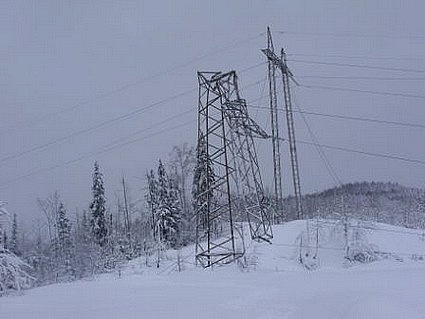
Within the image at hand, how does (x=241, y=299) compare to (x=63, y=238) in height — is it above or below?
above

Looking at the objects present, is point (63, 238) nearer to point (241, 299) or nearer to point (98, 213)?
point (98, 213)

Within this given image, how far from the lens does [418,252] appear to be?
2722cm

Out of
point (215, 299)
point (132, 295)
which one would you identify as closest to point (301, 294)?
point (215, 299)

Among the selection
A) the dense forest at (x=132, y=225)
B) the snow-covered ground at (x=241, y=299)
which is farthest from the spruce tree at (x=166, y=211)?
the snow-covered ground at (x=241, y=299)

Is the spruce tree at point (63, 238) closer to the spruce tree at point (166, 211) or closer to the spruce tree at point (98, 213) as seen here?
the spruce tree at point (98, 213)

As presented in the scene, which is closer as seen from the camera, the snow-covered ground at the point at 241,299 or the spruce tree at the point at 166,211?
the snow-covered ground at the point at 241,299

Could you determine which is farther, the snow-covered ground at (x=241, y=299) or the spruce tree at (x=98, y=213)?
the spruce tree at (x=98, y=213)

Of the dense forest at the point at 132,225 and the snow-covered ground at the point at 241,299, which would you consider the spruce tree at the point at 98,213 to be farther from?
the snow-covered ground at the point at 241,299

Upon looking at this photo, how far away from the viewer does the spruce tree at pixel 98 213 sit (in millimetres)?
61344

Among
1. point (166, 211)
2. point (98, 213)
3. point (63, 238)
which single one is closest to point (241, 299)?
point (166, 211)

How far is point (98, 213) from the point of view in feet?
202

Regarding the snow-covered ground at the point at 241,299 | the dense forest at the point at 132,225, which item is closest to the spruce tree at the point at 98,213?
the dense forest at the point at 132,225

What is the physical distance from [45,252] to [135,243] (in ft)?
69.7

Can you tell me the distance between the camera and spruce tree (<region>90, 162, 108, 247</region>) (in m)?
61.3
